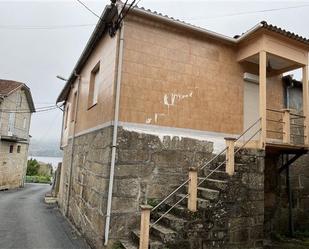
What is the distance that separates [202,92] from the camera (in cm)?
762

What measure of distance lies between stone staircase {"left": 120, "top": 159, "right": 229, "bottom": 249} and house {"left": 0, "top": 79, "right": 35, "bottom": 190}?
2175cm

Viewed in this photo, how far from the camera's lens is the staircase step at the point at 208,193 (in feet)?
19.4

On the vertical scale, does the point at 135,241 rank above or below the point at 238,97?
below

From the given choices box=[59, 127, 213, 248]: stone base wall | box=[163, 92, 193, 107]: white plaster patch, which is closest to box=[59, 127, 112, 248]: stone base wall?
box=[59, 127, 213, 248]: stone base wall

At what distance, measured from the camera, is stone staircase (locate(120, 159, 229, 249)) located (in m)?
5.32

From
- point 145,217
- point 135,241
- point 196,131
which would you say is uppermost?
point 196,131

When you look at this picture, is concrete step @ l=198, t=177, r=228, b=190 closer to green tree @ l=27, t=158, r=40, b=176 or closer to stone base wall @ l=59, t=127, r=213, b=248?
stone base wall @ l=59, t=127, r=213, b=248

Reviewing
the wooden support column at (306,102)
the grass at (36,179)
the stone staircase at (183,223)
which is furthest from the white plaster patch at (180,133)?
the grass at (36,179)

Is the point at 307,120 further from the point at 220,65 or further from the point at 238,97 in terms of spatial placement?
the point at 220,65

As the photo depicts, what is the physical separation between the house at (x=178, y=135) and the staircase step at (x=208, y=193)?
0.02 metres

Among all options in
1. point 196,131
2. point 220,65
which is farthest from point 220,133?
point 220,65

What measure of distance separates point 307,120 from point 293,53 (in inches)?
76.8

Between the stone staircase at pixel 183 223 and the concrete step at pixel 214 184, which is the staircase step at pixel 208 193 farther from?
the concrete step at pixel 214 184

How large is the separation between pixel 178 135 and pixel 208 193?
1.70m
